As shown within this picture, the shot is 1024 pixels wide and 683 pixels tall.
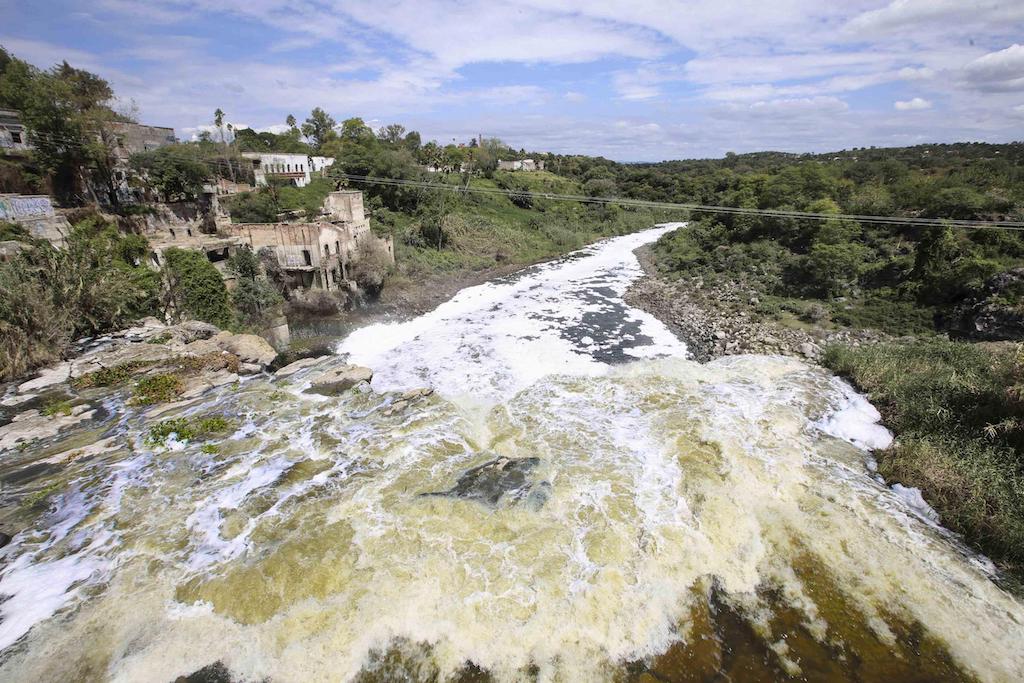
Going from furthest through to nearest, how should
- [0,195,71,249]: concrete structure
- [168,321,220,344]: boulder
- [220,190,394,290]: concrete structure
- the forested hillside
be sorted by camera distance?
[220,190,394,290]: concrete structure → the forested hillside → [0,195,71,249]: concrete structure → [168,321,220,344]: boulder

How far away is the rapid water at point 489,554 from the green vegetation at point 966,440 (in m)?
0.56

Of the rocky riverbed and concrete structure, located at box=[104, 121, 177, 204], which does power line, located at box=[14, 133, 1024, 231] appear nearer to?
concrete structure, located at box=[104, 121, 177, 204]

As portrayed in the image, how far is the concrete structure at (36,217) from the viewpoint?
17.8 m

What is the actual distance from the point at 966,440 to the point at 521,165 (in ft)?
249

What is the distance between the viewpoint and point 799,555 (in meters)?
8.87

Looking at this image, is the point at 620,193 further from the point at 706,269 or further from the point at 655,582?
the point at 655,582

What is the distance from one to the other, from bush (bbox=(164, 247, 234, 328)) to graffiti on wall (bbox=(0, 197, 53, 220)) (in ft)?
18.5

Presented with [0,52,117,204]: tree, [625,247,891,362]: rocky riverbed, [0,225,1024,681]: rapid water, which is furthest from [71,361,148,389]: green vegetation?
[625,247,891,362]: rocky riverbed

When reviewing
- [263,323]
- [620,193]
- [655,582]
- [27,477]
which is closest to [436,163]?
[620,193]

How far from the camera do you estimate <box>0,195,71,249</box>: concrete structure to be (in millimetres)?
17844

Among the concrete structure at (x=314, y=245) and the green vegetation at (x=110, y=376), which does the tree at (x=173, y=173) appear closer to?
the concrete structure at (x=314, y=245)

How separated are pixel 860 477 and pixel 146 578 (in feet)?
50.4

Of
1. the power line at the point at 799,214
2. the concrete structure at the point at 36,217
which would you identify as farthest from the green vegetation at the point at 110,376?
the power line at the point at 799,214

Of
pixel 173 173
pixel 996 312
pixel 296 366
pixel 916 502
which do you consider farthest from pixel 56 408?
pixel 996 312
